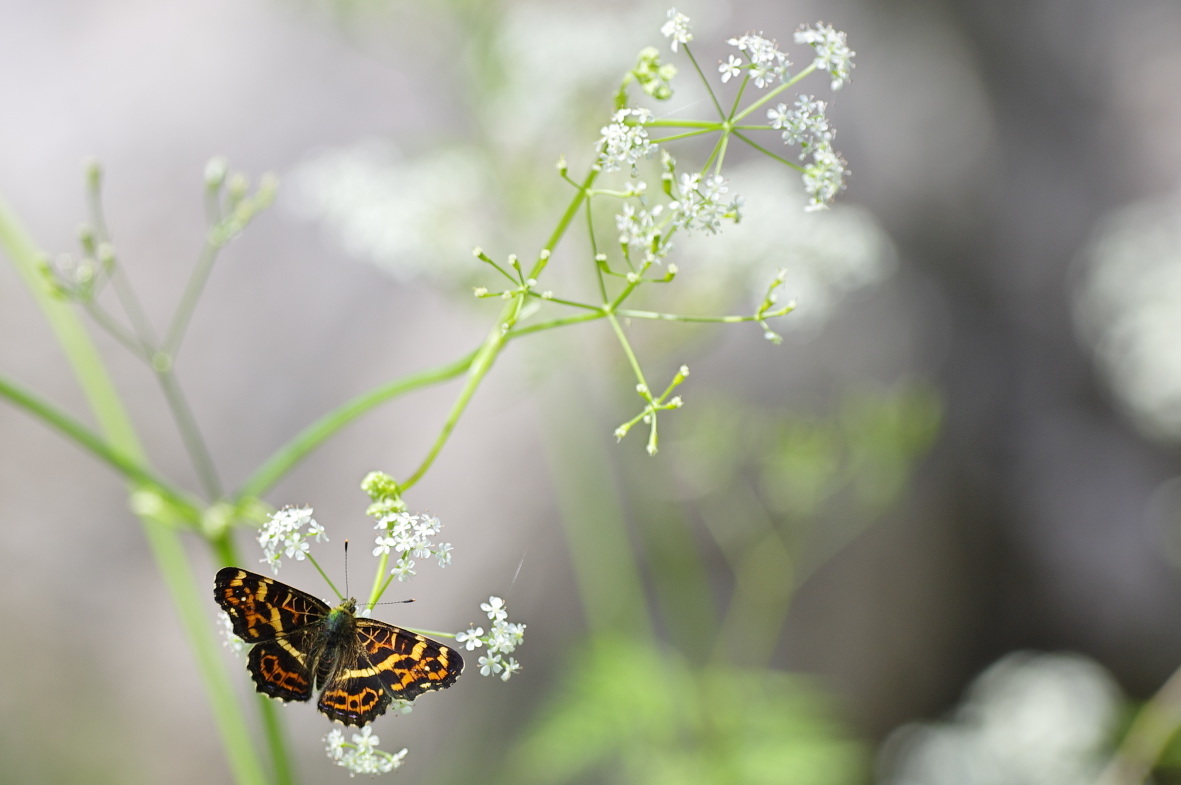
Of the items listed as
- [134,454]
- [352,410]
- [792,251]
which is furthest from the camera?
[792,251]

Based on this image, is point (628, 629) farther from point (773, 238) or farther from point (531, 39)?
point (531, 39)

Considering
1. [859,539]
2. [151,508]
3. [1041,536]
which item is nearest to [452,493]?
[859,539]

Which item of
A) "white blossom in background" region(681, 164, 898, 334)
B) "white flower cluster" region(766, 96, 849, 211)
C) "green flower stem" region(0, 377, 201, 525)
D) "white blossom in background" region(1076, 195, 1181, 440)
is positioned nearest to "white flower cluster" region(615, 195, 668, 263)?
"white flower cluster" region(766, 96, 849, 211)

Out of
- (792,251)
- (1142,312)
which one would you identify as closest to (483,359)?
(792,251)

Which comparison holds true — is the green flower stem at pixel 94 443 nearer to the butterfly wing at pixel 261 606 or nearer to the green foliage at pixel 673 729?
the butterfly wing at pixel 261 606

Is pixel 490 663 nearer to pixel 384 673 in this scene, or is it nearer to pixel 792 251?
pixel 384 673

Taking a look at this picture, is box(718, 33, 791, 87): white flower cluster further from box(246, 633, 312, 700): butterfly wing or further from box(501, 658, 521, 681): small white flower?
box(246, 633, 312, 700): butterfly wing

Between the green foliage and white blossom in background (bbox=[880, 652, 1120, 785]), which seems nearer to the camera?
the green foliage
